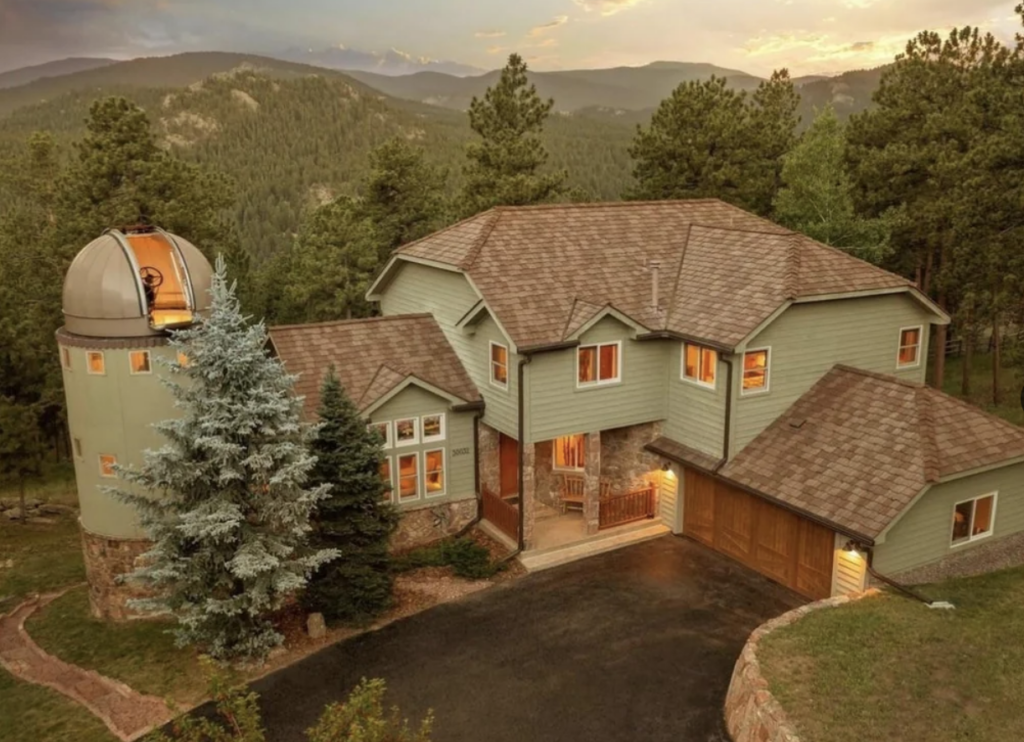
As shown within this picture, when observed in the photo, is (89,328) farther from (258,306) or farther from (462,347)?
(258,306)

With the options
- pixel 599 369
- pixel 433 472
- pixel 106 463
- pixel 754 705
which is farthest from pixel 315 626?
pixel 599 369

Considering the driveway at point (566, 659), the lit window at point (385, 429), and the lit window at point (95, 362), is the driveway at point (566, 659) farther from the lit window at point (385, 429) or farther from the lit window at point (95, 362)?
the lit window at point (95, 362)

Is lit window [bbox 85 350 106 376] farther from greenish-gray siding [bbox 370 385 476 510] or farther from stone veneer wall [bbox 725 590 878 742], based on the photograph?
stone veneer wall [bbox 725 590 878 742]

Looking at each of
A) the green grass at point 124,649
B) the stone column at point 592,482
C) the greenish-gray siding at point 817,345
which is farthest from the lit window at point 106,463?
the greenish-gray siding at point 817,345

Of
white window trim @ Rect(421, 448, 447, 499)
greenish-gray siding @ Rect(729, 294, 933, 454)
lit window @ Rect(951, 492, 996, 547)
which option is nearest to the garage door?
greenish-gray siding @ Rect(729, 294, 933, 454)

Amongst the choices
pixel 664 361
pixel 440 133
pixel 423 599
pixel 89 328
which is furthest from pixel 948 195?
pixel 440 133

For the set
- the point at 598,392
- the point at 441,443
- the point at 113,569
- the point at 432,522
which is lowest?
the point at 432,522

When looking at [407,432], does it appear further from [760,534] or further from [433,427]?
[760,534]
